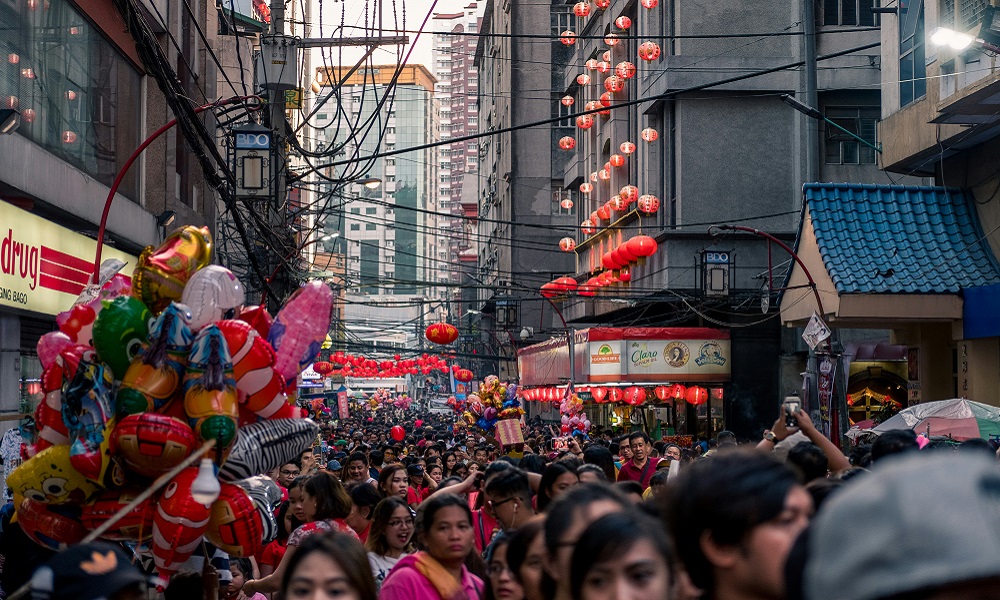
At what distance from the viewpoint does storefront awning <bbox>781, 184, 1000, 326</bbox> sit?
20453mm

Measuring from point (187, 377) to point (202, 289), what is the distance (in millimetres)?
574

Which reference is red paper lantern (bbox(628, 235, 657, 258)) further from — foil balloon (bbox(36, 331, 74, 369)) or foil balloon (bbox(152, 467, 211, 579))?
foil balloon (bbox(152, 467, 211, 579))

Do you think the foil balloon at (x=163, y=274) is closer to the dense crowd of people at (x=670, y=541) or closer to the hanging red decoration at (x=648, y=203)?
the dense crowd of people at (x=670, y=541)

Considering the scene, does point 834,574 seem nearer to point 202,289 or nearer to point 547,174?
point 202,289

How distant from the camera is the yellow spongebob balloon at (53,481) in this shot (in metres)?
6.43

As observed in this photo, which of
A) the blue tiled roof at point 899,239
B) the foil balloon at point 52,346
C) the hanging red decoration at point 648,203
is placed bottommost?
the foil balloon at point 52,346

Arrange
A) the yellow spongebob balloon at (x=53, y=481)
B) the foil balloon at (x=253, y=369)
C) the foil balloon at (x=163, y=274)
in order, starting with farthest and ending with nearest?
the foil balloon at (x=163, y=274), the foil balloon at (x=253, y=369), the yellow spongebob balloon at (x=53, y=481)

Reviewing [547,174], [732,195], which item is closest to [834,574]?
[732,195]

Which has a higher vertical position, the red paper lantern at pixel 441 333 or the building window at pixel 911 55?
the building window at pixel 911 55

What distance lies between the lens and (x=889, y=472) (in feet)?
5.79

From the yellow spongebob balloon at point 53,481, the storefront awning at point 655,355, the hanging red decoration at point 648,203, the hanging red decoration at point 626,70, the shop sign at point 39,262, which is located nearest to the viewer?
the yellow spongebob balloon at point 53,481

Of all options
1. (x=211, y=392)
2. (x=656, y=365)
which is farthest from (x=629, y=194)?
(x=211, y=392)

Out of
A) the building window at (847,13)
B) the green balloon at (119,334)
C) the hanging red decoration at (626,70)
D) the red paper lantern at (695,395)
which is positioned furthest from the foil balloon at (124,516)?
the building window at (847,13)

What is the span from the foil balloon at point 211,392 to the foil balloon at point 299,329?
2.58 feet
